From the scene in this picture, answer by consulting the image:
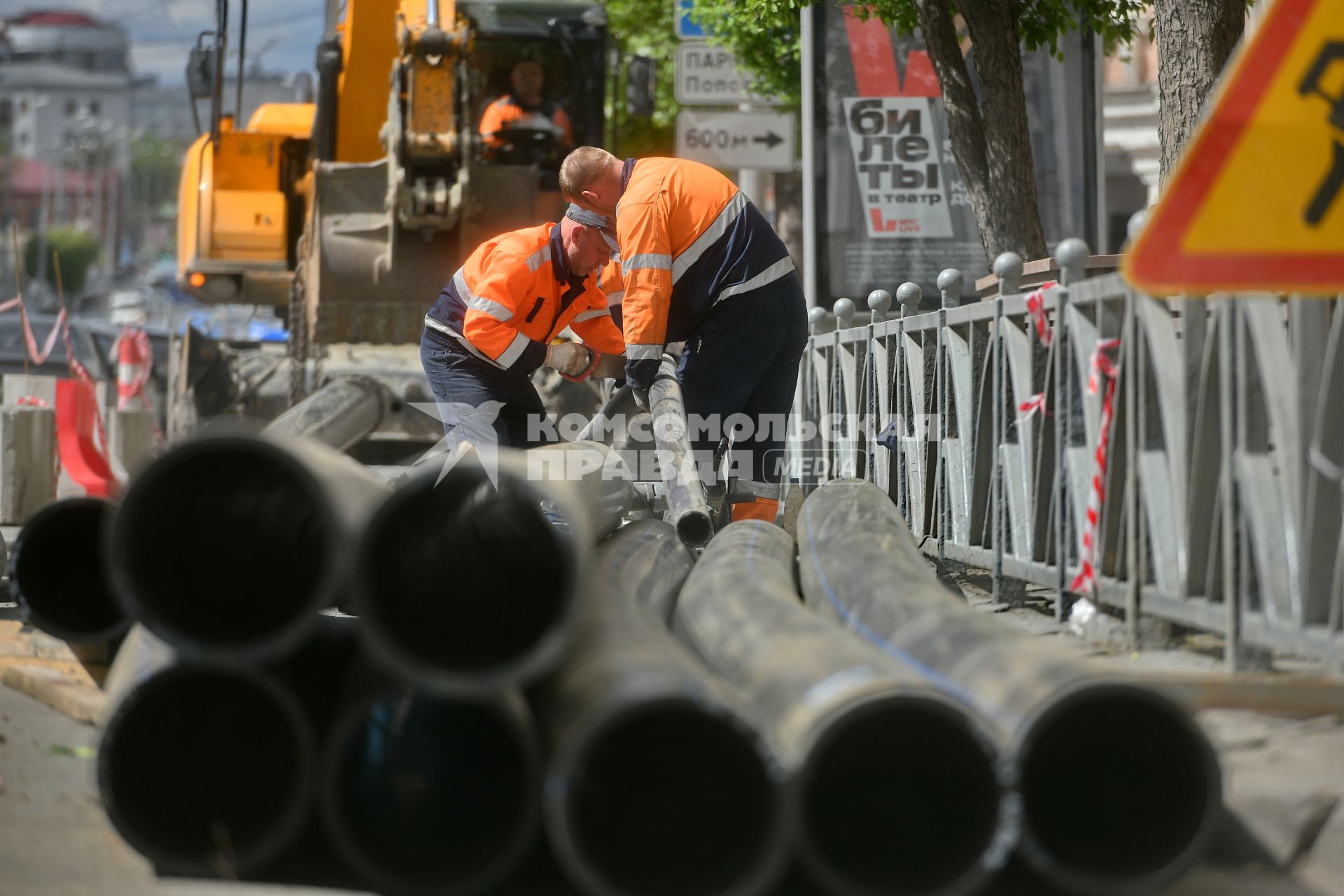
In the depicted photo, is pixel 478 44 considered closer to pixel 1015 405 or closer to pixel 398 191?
pixel 398 191

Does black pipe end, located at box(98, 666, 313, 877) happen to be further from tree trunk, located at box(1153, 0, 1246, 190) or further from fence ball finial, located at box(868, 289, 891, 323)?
fence ball finial, located at box(868, 289, 891, 323)

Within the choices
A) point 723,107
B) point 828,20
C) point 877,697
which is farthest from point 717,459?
point 723,107

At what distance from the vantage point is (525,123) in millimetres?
11055

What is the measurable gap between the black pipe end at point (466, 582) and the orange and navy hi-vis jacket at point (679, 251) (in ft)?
9.98

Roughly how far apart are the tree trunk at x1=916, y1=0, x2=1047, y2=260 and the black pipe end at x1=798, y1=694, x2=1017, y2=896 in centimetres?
614

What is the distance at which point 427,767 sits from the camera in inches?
116

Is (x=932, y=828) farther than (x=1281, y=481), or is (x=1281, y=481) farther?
(x=1281, y=481)

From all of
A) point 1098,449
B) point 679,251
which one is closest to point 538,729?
point 1098,449

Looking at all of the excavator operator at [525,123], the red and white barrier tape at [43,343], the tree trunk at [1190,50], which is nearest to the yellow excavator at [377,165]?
the excavator operator at [525,123]

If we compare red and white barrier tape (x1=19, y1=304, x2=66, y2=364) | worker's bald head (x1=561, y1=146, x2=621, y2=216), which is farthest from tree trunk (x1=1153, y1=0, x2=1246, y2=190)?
red and white barrier tape (x1=19, y1=304, x2=66, y2=364)

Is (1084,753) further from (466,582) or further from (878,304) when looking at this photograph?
(878,304)

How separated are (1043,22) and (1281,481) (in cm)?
595

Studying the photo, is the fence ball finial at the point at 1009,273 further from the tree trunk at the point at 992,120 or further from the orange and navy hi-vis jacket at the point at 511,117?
the orange and navy hi-vis jacket at the point at 511,117

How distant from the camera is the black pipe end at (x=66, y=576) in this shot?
13.8ft
